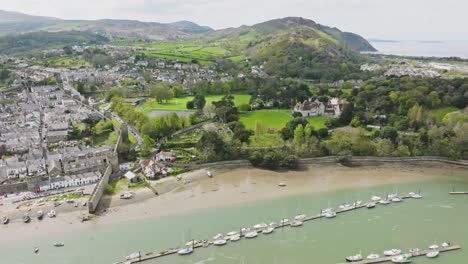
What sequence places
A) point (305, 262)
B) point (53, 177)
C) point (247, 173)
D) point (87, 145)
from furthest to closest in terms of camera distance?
point (87, 145)
point (247, 173)
point (53, 177)
point (305, 262)

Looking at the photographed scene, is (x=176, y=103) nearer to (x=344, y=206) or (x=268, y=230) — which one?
(x=344, y=206)

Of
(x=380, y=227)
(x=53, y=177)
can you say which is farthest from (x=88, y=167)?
(x=380, y=227)

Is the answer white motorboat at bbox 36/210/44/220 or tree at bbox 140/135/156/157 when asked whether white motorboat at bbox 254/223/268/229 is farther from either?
tree at bbox 140/135/156/157

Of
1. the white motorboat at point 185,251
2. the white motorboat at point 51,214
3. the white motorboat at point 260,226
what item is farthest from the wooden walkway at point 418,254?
the white motorboat at point 51,214

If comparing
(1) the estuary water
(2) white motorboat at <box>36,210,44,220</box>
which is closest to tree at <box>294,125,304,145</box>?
(1) the estuary water

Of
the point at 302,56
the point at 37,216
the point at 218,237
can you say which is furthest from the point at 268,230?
the point at 302,56

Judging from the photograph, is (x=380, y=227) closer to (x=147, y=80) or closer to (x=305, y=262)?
(x=305, y=262)
